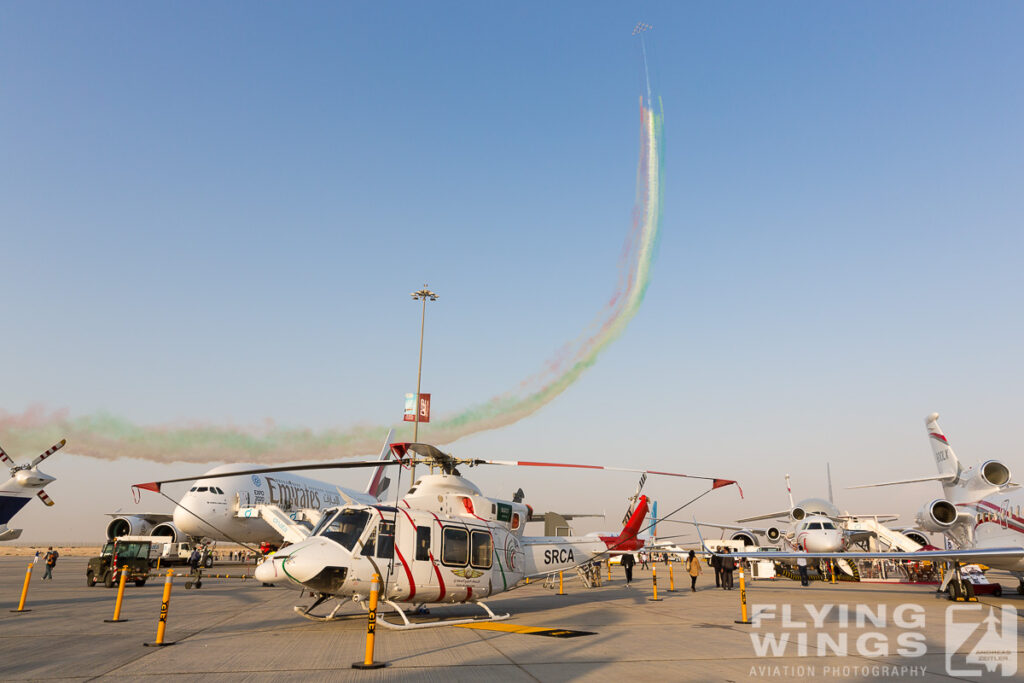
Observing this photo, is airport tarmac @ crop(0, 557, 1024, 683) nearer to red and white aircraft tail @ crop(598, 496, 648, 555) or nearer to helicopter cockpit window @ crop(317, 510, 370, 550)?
helicopter cockpit window @ crop(317, 510, 370, 550)

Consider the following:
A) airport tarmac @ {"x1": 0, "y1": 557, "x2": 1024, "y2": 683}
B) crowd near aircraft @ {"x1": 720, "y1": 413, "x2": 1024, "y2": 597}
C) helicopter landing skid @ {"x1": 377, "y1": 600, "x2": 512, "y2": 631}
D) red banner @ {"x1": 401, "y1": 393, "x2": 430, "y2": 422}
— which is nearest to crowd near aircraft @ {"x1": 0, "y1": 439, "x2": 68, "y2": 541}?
airport tarmac @ {"x1": 0, "y1": 557, "x2": 1024, "y2": 683}

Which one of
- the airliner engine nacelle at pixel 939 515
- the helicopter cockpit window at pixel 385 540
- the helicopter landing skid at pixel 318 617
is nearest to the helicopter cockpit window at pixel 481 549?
the helicopter cockpit window at pixel 385 540

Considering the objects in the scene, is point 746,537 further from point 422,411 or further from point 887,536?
point 422,411

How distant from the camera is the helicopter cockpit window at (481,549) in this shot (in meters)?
13.8

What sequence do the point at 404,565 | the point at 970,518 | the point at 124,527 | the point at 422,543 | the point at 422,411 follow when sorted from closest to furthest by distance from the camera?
1. the point at 404,565
2. the point at 422,543
3. the point at 970,518
4. the point at 422,411
5. the point at 124,527

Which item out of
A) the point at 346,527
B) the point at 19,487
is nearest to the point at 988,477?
the point at 346,527

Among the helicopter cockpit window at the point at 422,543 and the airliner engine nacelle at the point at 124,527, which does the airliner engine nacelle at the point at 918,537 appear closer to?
the helicopter cockpit window at the point at 422,543

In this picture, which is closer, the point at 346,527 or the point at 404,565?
the point at 346,527

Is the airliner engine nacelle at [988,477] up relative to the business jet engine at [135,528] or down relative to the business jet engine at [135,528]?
up

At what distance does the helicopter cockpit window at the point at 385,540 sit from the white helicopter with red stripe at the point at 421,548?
0.02 metres

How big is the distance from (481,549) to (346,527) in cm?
340

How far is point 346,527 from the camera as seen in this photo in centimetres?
1205

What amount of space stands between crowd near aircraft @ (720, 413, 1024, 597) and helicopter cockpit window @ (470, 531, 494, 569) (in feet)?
29.4

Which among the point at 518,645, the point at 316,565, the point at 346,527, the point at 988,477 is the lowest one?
the point at 518,645
